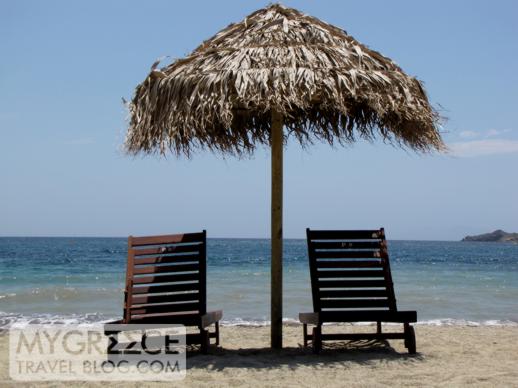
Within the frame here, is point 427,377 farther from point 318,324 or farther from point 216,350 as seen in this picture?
point 216,350

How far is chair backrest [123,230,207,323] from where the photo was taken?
4660 millimetres

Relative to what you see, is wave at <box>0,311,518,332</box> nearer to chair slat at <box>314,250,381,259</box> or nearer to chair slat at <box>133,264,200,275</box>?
chair slat at <box>314,250,381,259</box>

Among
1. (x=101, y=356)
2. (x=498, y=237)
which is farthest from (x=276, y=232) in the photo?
(x=498, y=237)

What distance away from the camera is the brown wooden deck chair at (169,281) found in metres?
4.64

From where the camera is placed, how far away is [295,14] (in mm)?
5230

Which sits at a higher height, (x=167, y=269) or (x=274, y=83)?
(x=274, y=83)

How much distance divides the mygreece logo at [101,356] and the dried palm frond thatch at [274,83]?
159cm

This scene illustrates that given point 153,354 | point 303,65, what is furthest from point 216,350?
point 303,65

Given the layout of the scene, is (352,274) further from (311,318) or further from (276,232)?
(276,232)

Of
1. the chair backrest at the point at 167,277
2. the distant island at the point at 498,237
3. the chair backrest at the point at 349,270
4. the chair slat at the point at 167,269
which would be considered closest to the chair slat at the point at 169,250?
the chair backrest at the point at 167,277

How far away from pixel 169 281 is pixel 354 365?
158 centimetres

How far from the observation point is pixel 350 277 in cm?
481

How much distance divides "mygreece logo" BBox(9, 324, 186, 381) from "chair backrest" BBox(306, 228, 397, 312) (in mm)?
1181

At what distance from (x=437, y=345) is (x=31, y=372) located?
3.43 metres
